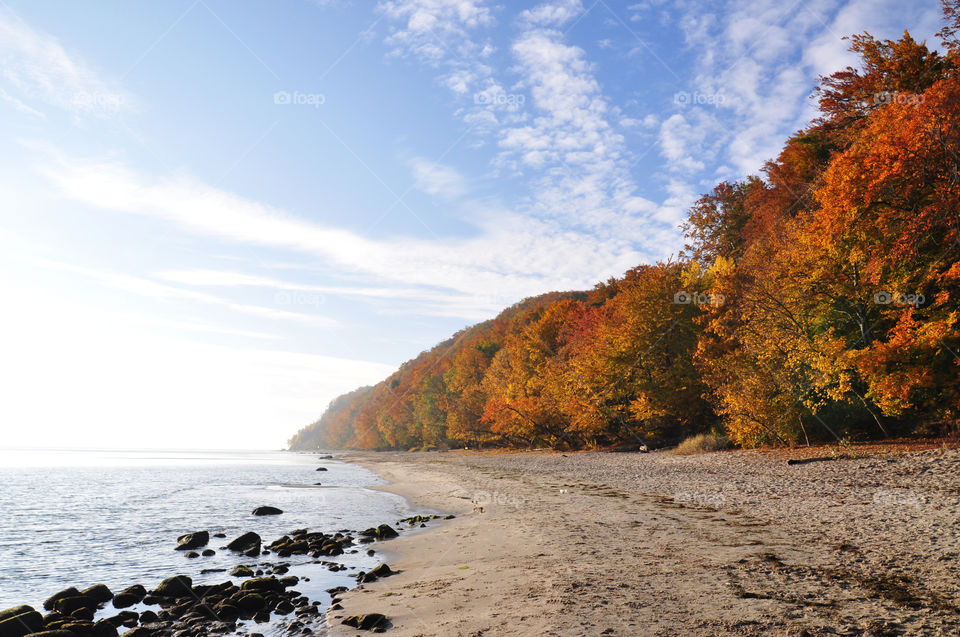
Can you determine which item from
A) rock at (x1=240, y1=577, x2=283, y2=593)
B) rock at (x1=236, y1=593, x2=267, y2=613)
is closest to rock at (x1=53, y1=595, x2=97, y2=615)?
rock at (x1=240, y1=577, x2=283, y2=593)

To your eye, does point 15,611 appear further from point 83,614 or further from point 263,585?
point 263,585

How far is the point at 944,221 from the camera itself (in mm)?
20562

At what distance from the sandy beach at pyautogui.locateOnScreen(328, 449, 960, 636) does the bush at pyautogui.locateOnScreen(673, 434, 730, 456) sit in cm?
1222

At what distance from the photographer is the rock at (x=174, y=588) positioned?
1195 cm

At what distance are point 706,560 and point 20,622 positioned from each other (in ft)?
42.0

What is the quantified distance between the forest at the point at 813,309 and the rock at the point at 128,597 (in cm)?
2674

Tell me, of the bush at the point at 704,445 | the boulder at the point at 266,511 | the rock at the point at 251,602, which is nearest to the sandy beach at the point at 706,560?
the rock at the point at 251,602

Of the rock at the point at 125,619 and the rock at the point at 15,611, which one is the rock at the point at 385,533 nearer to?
the rock at the point at 125,619

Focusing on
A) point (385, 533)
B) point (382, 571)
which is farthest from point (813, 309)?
point (382, 571)

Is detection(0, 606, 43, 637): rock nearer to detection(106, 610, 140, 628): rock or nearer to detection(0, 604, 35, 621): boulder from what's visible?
detection(0, 604, 35, 621): boulder

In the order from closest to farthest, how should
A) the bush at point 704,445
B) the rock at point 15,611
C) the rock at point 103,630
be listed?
the rock at point 103,630
the rock at point 15,611
the bush at point 704,445

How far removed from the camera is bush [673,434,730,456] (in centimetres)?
3278

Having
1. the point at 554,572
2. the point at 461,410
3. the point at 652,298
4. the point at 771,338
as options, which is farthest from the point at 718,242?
the point at 554,572

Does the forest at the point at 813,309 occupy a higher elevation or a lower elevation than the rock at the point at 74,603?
higher
